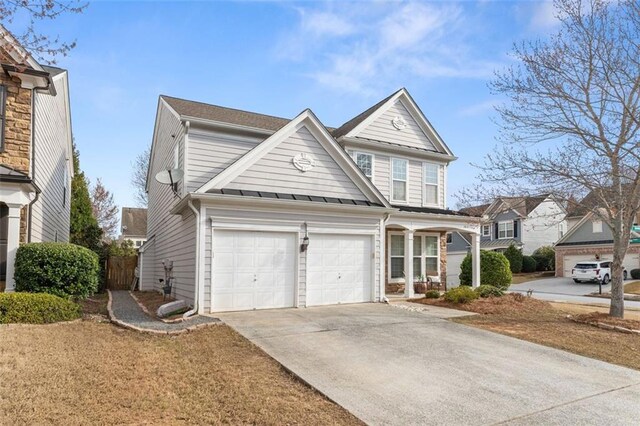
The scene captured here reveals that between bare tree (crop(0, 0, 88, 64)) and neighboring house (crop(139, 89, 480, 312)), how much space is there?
18.2 ft

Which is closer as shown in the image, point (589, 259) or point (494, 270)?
point (494, 270)

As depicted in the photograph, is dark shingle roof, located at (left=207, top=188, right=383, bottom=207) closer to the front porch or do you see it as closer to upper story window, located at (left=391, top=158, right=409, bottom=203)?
the front porch

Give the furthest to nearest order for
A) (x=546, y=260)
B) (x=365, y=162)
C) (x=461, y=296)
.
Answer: (x=546, y=260) < (x=365, y=162) < (x=461, y=296)

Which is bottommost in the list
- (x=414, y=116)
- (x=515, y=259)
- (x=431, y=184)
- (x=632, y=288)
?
(x=632, y=288)

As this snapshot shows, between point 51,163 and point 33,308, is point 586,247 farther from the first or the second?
point 33,308

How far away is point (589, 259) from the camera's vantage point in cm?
3309

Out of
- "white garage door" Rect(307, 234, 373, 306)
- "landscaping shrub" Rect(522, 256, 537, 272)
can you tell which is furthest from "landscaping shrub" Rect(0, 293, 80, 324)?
"landscaping shrub" Rect(522, 256, 537, 272)

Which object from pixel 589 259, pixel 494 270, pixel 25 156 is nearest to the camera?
pixel 25 156

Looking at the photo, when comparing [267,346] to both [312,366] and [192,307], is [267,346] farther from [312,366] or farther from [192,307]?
[192,307]

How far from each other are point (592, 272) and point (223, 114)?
27.2 meters

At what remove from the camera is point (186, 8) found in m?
9.48

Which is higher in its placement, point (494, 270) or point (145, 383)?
point (494, 270)

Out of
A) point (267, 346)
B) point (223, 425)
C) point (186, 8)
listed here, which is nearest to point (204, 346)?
point (267, 346)

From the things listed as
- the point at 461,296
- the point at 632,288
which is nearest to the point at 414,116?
the point at 461,296
